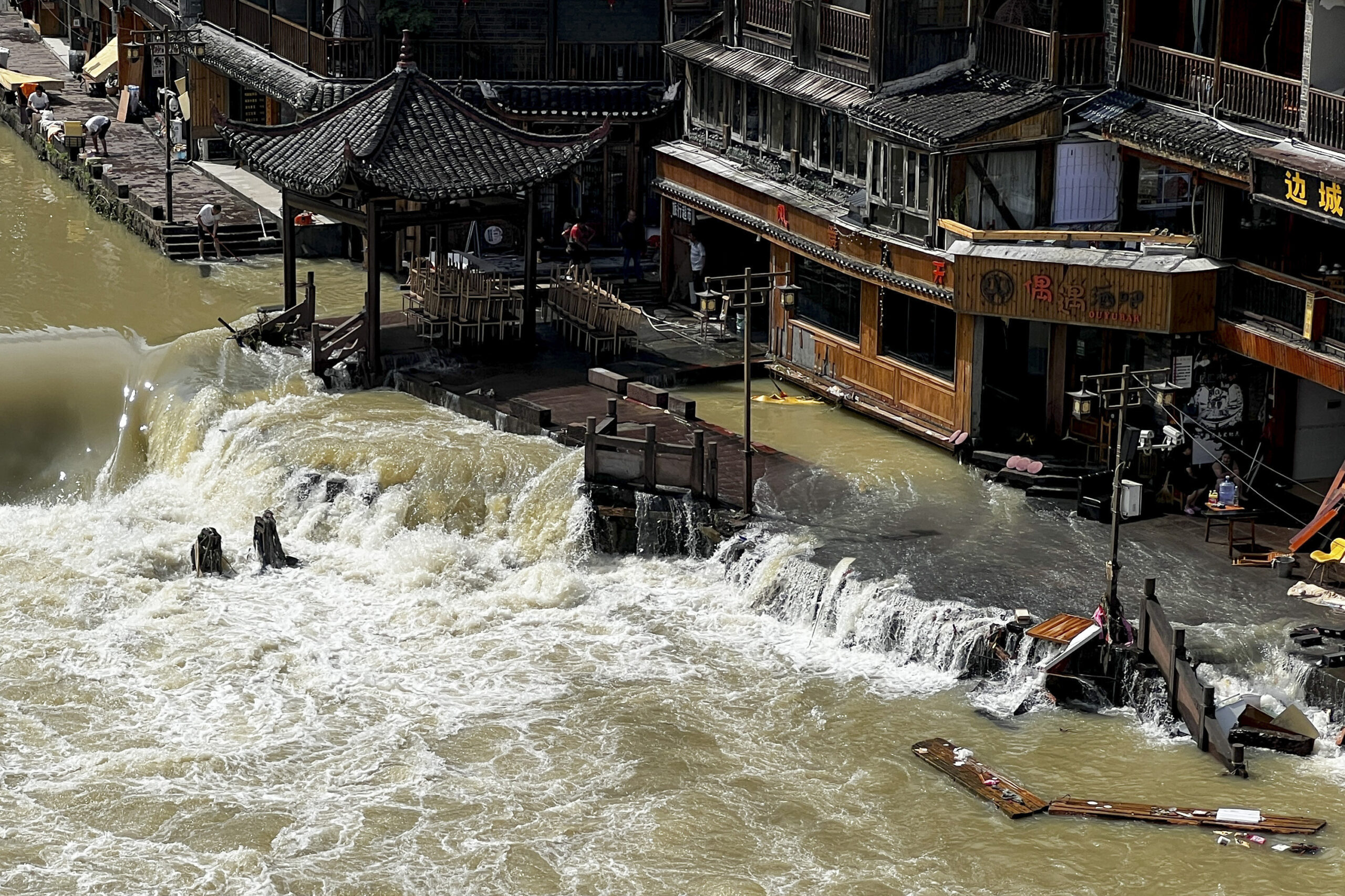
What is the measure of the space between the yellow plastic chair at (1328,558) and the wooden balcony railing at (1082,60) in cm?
1033

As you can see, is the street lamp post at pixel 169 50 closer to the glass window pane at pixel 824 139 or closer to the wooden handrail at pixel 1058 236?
the glass window pane at pixel 824 139

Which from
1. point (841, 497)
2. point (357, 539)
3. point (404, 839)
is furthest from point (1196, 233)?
point (404, 839)

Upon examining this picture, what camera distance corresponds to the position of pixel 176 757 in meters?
29.4

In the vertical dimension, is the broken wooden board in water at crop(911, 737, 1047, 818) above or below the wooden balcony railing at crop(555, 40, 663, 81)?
below

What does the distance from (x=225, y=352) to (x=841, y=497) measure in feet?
47.1

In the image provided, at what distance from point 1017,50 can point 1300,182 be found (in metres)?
8.49

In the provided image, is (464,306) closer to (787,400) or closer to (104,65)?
(787,400)

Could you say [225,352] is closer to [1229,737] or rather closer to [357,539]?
[357,539]

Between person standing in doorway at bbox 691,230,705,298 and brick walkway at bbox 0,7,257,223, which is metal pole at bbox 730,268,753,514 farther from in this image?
brick walkway at bbox 0,7,257,223

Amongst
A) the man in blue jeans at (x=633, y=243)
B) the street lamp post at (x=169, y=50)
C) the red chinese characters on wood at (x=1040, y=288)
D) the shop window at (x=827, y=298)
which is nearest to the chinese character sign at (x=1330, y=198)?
the red chinese characters on wood at (x=1040, y=288)

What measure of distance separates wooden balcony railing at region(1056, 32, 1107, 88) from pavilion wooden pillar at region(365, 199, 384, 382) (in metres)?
13.7

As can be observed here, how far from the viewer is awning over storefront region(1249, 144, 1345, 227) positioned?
3192cm

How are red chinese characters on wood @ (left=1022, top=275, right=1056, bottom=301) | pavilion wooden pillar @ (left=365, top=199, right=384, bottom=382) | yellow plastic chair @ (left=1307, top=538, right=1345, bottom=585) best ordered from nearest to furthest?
yellow plastic chair @ (left=1307, top=538, right=1345, bottom=585)
red chinese characters on wood @ (left=1022, top=275, right=1056, bottom=301)
pavilion wooden pillar @ (left=365, top=199, right=384, bottom=382)

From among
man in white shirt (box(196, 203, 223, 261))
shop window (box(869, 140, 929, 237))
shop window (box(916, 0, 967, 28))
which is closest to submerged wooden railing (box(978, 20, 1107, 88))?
shop window (box(916, 0, 967, 28))
